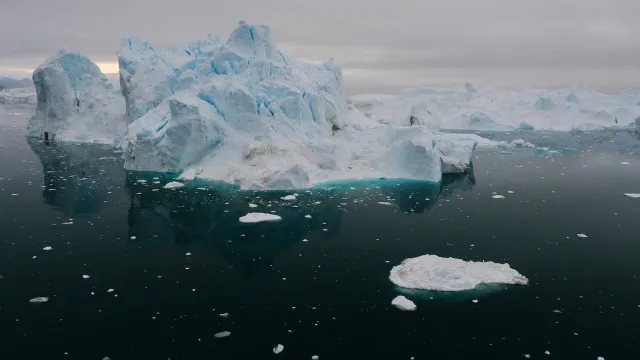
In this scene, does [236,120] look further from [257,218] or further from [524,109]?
[524,109]

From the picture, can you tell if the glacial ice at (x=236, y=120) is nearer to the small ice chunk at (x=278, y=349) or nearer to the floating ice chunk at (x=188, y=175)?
the floating ice chunk at (x=188, y=175)

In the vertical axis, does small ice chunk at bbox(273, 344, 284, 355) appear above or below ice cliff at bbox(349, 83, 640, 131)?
below

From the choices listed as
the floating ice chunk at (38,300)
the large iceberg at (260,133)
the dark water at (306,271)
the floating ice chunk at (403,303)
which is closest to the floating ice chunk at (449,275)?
the dark water at (306,271)

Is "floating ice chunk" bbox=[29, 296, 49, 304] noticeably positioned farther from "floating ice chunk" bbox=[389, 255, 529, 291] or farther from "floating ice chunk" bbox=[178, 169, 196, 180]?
"floating ice chunk" bbox=[178, 169, 196, 180]

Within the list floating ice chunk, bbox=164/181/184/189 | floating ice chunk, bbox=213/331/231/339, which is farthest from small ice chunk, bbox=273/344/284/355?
floating ice chunk, bbox=164/181/184/189

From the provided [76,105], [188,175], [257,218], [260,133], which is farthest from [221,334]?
[76,105]

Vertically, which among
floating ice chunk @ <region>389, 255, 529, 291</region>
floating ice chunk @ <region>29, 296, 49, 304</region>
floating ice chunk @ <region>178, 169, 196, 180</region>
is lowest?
floating ice chunk @ <region>29, 296, 49, 304</region>
